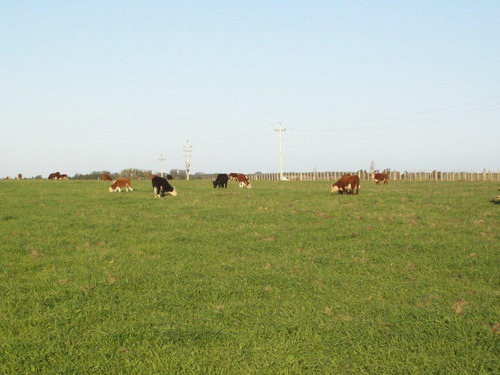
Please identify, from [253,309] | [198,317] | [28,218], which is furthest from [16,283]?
[28,218]

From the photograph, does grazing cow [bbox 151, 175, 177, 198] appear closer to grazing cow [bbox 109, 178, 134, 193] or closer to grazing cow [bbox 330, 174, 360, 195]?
grazing cow [bbox 109, 178, 134, 193]

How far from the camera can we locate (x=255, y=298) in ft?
27.0

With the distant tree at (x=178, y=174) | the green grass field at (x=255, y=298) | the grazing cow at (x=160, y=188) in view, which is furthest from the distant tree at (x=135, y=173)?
the green grass field at (x=255, y=298)

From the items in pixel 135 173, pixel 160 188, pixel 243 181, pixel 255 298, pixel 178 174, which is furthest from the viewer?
pixel 178 174

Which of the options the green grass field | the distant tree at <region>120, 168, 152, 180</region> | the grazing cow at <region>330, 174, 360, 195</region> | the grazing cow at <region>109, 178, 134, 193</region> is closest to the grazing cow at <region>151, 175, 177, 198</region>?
the grazing cow at <region>109, 178, 134, 193</region>

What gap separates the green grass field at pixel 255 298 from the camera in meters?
5.98

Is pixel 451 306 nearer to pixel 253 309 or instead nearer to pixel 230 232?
pixel 253 309

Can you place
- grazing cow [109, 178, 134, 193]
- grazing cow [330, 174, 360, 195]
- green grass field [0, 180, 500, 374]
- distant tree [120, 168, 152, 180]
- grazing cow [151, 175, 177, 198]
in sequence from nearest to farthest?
1. green grass field [0, 180, 500, 374]
2. grazing cow [330, 174, 360, 195]
3. grazing cow [151, 175, 177, 198]
4. grazing cow [109, 178, 134, 193]
5. distant tree [120, 168, 152, 180]

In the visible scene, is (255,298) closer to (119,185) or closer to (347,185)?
(347,185)

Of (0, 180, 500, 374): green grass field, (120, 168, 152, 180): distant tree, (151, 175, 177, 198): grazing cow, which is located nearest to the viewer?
(0, 180, 500, 374): green grass field

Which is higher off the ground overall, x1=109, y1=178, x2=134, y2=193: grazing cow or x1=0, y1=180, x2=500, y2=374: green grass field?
x1=109, y1=178, x2=134, y2=193: grazing cow

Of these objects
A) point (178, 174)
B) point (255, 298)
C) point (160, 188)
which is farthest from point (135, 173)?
point (255, 298)

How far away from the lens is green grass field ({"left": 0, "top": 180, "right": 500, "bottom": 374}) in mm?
5980

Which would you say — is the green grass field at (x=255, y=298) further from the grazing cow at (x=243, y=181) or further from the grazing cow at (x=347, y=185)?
the grazing cow at (x=243, y=181)
